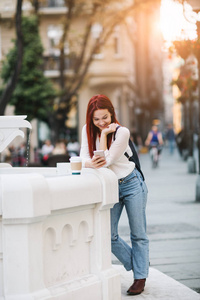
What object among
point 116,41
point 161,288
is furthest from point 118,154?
point 116,41

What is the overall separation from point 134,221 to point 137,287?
60 cm

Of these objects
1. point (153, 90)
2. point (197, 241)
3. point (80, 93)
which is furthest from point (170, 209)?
point (153, 90)

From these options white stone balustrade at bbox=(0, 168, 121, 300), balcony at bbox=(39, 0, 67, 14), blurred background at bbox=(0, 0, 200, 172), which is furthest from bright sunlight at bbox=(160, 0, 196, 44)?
balcony at bbox=(39, 0, 67, 14)

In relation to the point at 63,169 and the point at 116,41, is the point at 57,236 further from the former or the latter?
the point at 116,41

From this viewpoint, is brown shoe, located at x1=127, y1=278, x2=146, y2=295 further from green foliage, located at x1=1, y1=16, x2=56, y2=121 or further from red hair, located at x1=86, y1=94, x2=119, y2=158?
green foliage, located at x1=1, y1=16, x2=56, y2=121

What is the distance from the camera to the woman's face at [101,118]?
19.3 ft

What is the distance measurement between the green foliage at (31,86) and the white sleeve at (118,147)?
2313 centimetres

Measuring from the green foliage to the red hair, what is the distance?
2289cm

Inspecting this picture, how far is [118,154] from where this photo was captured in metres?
5.74

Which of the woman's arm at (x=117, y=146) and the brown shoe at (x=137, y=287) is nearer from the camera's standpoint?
the woman's arm at (x=117, y=146)

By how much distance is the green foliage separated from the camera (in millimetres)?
28703

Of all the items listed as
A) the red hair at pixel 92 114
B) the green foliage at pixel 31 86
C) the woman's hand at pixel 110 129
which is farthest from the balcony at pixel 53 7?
the woman's hand at pixel 110 129

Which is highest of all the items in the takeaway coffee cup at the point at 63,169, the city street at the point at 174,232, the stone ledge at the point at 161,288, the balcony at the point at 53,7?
the balcony at the point at 53,7

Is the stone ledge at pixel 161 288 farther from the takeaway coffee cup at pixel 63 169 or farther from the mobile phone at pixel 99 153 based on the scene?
the mobile phone at pixel 99 153
